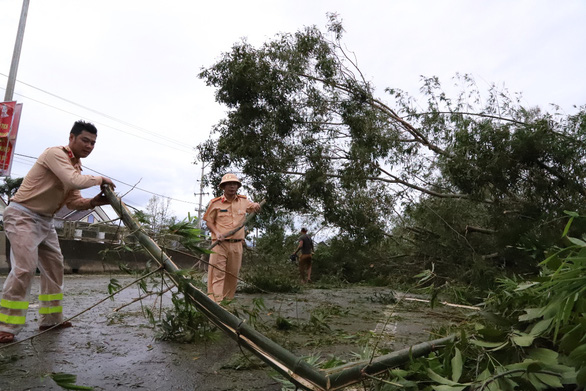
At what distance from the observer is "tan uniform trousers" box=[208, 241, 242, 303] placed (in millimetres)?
5535

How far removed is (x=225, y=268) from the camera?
5.81 meters

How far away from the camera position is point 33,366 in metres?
2.98

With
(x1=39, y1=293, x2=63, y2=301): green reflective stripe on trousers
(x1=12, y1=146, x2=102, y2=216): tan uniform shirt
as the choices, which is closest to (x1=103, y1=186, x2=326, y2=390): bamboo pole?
(x1=12, y1=146, x2=102, y2=216): tan uniform shirt

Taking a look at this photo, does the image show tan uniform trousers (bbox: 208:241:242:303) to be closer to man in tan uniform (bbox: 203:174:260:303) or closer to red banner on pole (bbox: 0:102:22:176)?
man in tan uniform (bbox: 203:174:260:303)

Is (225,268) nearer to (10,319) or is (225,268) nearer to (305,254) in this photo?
(10,319)

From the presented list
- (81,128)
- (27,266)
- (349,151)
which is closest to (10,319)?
(27,266)

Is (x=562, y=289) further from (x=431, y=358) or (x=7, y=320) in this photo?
(x=7, y=320)

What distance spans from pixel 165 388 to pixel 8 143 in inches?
457

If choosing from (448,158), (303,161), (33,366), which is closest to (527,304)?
(33,366)

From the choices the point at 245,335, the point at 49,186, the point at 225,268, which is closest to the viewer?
the point at 245,335

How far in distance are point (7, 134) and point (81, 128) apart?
9.43 metres

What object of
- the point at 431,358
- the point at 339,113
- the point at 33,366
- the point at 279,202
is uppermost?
the point at 339,113

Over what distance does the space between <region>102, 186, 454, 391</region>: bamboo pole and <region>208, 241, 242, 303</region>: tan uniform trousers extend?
3.28m

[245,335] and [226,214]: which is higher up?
[226,214]
